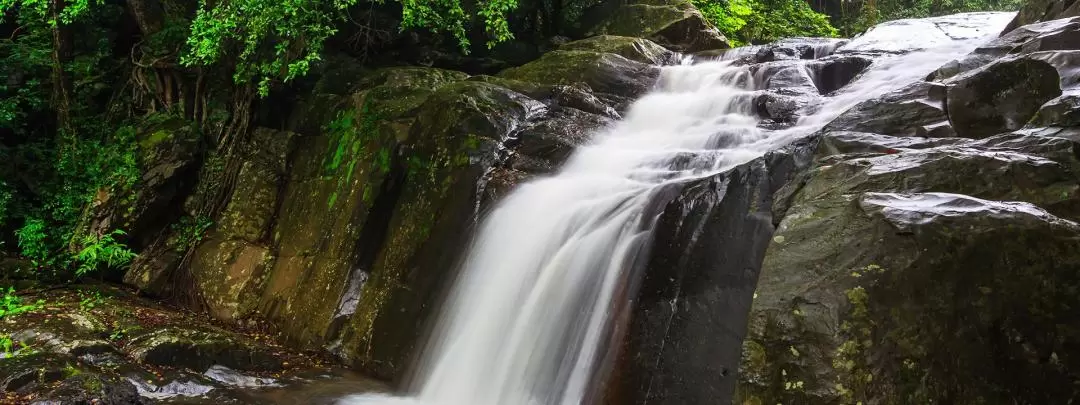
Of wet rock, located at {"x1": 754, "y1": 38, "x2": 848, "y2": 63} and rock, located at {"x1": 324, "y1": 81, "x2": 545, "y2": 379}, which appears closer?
rock, located at {"x1": 324, "y1": 81, "x2": 545, "y2": 379}

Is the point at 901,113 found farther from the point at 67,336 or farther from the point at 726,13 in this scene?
the point at 726,13

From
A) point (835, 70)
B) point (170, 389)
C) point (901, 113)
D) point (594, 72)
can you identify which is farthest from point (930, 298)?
point (594, 72)

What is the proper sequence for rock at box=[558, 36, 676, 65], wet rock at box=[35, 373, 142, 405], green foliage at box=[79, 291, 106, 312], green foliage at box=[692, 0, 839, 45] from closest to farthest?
wet rock at box=[35, 373, 142, 405]
green foliage at box=[79, 291, 106, 312]
rock at box=[558, 36, 676, 65]
green foliage at box=[692, 0, 839, 45]

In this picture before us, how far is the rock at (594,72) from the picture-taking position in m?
8.62

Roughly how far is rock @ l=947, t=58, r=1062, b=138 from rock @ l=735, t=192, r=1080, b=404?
5.43 ft

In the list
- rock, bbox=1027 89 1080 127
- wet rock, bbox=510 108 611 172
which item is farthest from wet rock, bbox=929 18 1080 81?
wet rock, bbox=510 108 611 172

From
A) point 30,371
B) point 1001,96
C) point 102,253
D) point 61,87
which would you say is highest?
point 61,87

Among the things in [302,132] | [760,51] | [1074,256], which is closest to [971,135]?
[1074,256]

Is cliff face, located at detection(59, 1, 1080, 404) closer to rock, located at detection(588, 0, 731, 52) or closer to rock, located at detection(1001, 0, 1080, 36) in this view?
rock, located at detection(1001, 0, 1080, 36)

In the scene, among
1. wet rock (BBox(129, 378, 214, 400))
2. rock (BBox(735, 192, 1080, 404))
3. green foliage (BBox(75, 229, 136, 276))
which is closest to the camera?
rock (BBox(735, 192, 1080, 404))

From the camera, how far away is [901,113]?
4.55 m

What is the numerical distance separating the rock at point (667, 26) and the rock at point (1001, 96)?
6800mm

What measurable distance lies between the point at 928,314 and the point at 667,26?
30.2 ft

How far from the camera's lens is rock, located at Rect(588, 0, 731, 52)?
11.0 m
